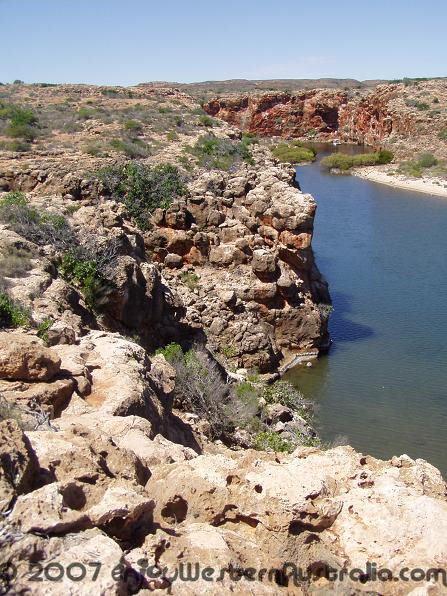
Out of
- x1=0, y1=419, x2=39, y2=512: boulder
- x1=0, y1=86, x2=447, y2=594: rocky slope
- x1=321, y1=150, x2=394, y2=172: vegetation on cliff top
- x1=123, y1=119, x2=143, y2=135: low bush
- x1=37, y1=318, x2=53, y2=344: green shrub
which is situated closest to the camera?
x1=0, y1=419, x2=39, y2=512: boulder

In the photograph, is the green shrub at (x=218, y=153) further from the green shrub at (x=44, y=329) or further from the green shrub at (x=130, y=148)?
the green shrub at (x=44, y=329)

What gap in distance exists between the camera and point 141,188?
17.9 metres

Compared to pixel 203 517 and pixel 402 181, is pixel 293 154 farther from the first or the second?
pixel 203 517

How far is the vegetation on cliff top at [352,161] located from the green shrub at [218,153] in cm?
2857

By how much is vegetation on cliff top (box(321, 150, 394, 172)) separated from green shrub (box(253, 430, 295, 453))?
44.2 metres

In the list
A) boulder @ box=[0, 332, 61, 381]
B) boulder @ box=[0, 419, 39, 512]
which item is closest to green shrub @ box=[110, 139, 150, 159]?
boulder @ box=[0, 332, 61, 381]

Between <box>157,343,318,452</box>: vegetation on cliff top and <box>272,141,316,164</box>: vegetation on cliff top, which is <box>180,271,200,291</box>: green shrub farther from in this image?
<box>272,141,316,164</box>: vegetation on cliff top

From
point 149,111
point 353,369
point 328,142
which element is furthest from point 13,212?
point 328,142

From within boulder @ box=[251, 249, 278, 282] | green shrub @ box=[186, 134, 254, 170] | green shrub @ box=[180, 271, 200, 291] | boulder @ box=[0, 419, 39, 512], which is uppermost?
green shrub @ box=[186, 134, 254, 170]

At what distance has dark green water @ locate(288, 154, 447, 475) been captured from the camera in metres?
13.8

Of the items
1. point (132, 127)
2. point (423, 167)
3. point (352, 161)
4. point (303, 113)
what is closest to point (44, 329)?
point (132, 127)

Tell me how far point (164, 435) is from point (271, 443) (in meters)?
3.08

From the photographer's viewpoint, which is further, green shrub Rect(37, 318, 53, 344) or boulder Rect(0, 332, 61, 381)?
green shrub Rect(37, 318, 53, 344)

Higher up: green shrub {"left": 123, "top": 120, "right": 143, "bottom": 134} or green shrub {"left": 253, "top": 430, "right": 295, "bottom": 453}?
green shrub {"left": 123, "top": 120, "right": 143, "bottom": 134}
